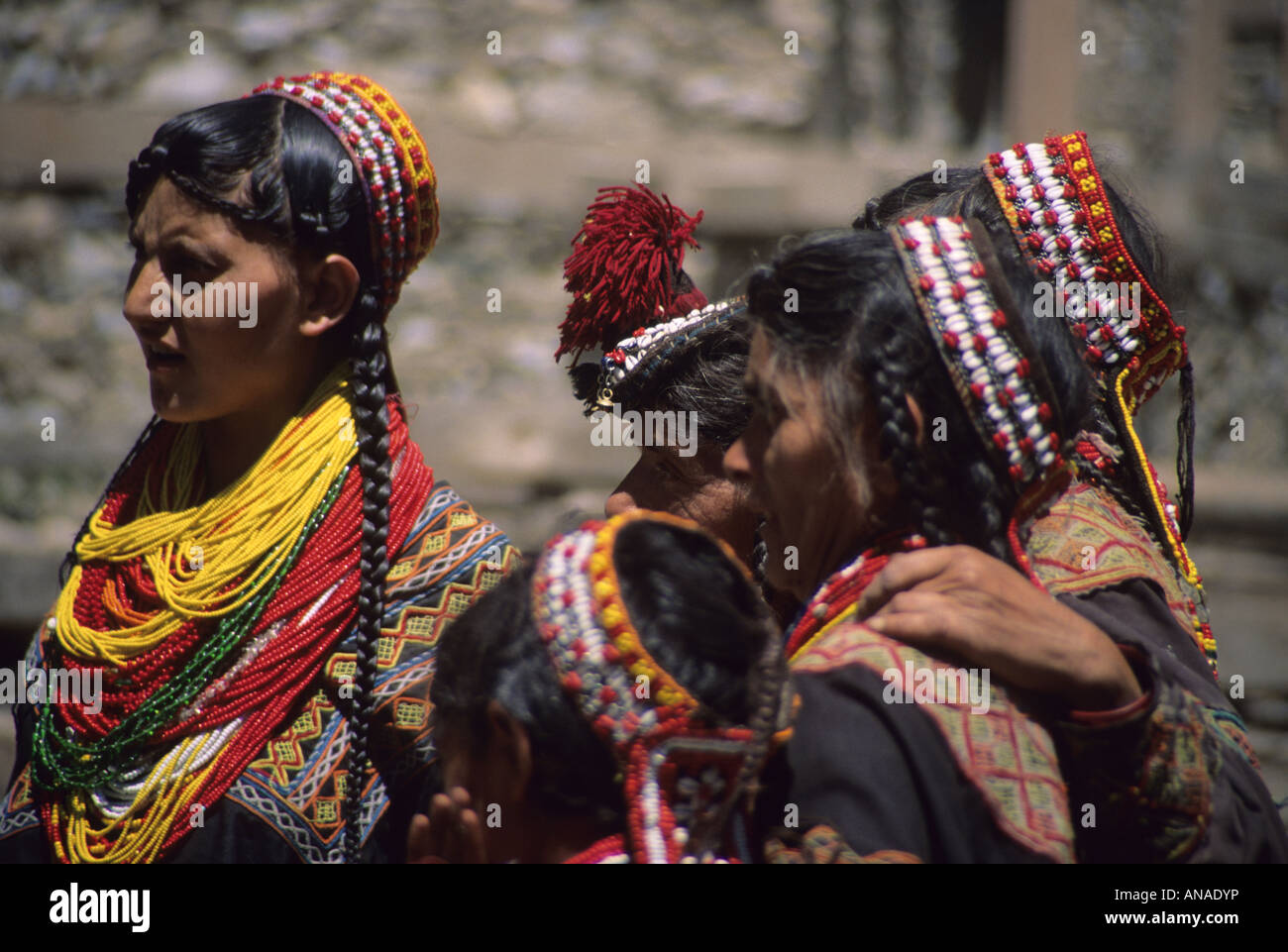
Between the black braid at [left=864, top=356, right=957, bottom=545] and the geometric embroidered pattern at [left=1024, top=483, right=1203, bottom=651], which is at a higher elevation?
the black braid at [left=864, top=356, right=957, bottom=545]

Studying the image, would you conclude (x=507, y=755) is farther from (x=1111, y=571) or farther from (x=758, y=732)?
(x=1111, y=571)

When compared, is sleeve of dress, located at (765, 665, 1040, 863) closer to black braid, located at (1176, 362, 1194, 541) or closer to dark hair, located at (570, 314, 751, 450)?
dark hair, located at (570, 314, 751, 450)

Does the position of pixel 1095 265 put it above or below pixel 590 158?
below

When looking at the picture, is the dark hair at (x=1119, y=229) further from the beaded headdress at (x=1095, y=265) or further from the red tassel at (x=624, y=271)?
the red tassel at (x=624, y=271)

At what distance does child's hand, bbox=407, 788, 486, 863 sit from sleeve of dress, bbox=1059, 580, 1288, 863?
0.76m

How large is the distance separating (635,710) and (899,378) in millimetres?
582

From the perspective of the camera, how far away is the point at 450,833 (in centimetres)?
156

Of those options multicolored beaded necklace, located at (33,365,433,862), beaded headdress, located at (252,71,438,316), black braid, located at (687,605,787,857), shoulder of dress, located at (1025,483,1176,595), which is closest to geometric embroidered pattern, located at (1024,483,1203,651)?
shoulder of dress, located at (1025,483,1176,595)

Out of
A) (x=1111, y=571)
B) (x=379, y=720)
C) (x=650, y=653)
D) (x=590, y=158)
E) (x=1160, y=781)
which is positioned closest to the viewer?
(x=650, y=653)

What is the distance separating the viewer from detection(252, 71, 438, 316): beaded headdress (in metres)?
2.27

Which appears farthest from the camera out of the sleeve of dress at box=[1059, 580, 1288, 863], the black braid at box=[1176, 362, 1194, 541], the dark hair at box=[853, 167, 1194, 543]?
the black braid at box=[1176, 362, 1194, 541]

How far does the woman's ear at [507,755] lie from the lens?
4.76ft

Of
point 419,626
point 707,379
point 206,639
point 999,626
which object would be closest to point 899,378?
point 999,626

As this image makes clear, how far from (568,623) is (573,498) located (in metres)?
4.53
